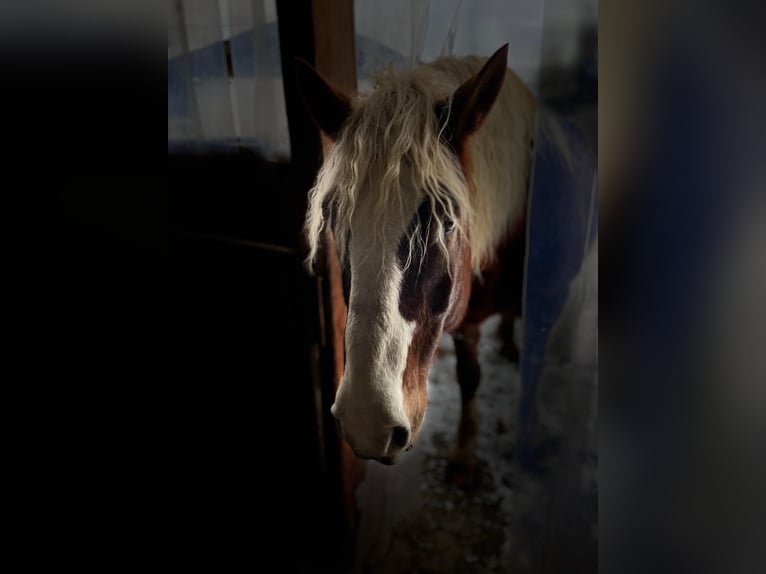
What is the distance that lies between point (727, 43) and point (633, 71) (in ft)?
0.26

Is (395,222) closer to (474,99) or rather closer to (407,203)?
(407,203)

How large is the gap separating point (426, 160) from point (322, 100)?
0.63 feet

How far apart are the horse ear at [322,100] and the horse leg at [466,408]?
429mm

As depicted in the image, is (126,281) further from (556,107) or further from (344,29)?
(556,107)

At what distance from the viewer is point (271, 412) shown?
1.07 m

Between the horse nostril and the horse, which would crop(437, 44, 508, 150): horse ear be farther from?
the horse nostril

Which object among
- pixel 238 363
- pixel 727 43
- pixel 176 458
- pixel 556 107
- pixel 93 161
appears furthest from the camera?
pixel 238 363

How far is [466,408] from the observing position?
927 mm

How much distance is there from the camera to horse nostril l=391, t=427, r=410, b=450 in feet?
2.25

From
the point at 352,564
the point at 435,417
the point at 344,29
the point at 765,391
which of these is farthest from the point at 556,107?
the point at 352,564

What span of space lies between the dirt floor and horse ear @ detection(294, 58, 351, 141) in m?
0.45

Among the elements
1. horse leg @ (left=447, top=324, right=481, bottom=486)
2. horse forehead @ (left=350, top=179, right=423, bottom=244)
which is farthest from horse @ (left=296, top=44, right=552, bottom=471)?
horse leg @ (left=447, top=324, right=481, bottom=486)

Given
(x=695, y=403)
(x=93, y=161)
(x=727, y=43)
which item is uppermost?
(x=727, y=43)

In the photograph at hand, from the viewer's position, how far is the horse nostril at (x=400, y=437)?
0.69 meters
